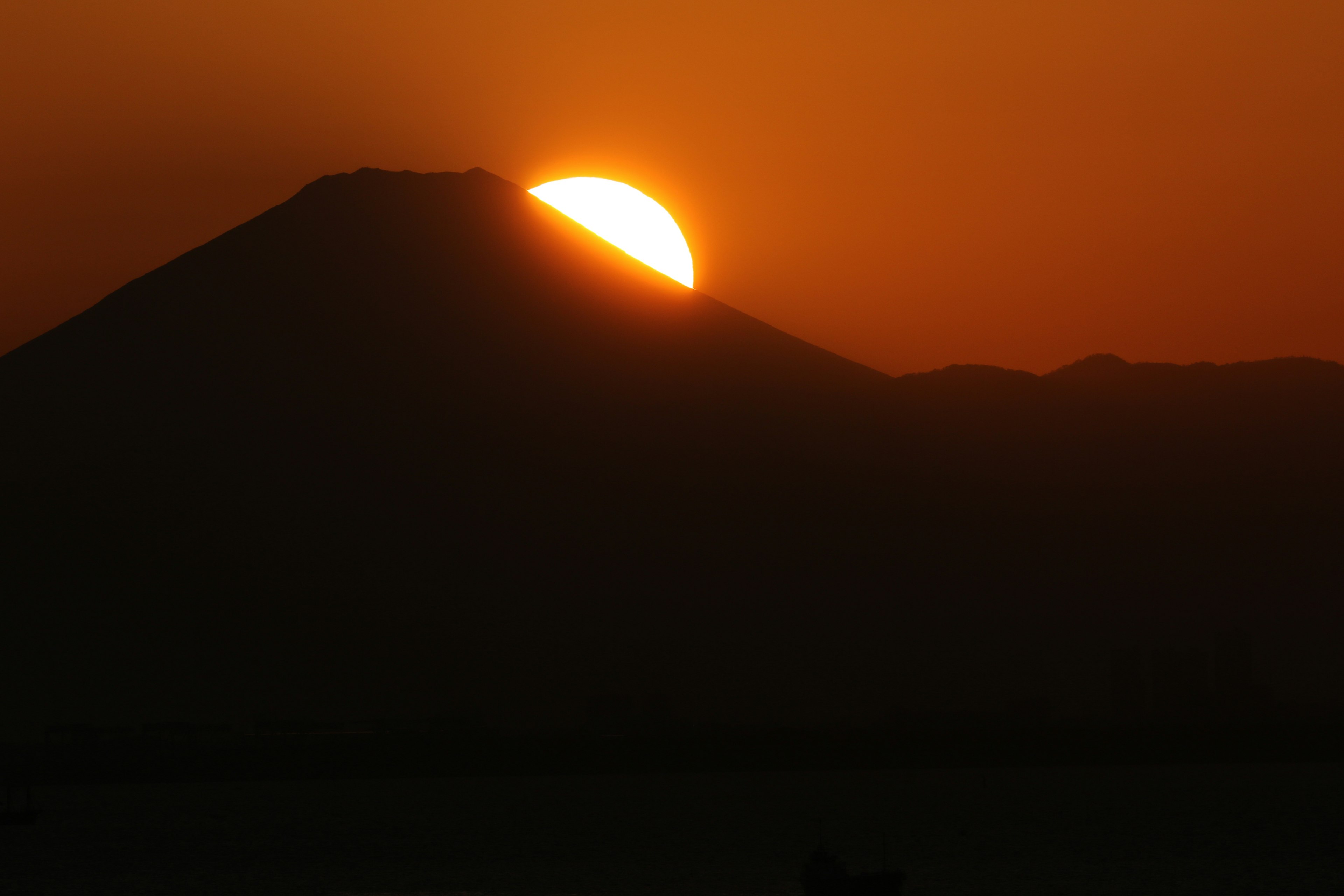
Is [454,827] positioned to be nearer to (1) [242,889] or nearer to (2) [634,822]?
(2) [634,822]

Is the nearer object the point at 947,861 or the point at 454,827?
the point at 947,861

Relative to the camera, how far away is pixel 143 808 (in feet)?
488

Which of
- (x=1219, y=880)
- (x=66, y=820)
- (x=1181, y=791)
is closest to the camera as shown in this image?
(x=1219, y=880)

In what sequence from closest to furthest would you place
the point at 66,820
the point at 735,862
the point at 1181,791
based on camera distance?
the point at 735,862 < the point at 66,820 < the point at 1181,791

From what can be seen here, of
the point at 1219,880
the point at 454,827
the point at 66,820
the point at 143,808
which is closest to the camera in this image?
the point at 1219,880

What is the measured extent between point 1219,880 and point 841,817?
45.8m

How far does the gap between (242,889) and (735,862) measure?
2709cm

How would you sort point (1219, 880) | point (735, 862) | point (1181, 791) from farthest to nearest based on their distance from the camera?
point (1181, 791) → point (735, 862) → point (1219, 880)

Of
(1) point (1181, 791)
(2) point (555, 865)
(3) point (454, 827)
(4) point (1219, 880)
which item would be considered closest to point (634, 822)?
Result: (3) point (454, 827)

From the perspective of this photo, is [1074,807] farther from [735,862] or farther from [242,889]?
[242,889]

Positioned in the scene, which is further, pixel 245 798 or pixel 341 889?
pixel 245 798

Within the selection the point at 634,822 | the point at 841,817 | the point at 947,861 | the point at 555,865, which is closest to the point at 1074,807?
the point at 841,817

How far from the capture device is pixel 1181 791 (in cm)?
16050

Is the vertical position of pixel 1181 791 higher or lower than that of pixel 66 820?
higher
